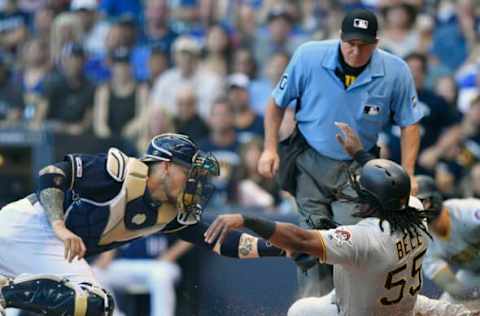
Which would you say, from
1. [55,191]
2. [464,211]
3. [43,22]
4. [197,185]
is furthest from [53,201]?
[43,22]

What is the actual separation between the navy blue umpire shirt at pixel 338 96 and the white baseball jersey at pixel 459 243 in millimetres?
1088

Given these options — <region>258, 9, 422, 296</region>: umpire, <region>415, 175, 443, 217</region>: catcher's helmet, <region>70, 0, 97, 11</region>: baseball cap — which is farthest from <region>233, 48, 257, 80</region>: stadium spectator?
<region>258, 9, 422, 296</region>: umpire

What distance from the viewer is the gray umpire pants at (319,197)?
889 centimetres

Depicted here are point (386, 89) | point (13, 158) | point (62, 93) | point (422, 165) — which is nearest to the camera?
Result: point (386, 89)

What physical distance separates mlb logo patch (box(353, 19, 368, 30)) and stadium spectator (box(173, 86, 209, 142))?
5509 mm

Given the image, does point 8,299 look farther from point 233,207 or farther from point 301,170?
point 233,207

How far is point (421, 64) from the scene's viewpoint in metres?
12.5

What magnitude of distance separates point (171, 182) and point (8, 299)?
1.29 meters

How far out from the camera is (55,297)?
8164 mm

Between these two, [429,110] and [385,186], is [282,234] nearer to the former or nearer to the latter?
[385,186]

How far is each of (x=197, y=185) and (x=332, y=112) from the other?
114 centimetres

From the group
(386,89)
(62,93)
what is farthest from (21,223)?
(62,93)

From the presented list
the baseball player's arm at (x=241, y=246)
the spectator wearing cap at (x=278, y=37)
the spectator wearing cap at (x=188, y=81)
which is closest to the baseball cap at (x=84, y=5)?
the spectator wearing cap at (x=188, y=81)

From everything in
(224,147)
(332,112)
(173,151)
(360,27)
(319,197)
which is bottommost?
(224,147)
